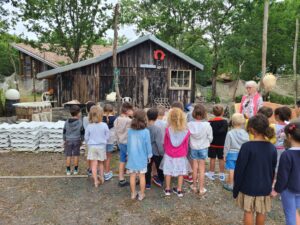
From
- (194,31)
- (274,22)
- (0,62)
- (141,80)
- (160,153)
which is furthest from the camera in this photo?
(0,62)

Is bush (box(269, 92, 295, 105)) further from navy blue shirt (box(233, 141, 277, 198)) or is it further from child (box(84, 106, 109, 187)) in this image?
navy blue shirt (box(233, 141, 277, 198))

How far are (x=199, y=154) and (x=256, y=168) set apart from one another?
179 cm

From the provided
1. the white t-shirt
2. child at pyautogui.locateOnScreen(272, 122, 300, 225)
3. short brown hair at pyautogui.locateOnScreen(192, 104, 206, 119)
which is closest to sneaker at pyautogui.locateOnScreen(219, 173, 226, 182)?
the white t-shirt

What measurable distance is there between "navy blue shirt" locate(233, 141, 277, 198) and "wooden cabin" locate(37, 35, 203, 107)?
11866 mm

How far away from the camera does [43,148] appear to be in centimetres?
761

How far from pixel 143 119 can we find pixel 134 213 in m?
1.48

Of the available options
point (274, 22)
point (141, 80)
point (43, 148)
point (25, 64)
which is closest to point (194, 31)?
point (274, 22)

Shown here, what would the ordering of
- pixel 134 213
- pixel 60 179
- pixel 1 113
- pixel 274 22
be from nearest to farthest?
pixel 134 213 → pixel 60 179 → pixel 1 113 → pixel 274 22

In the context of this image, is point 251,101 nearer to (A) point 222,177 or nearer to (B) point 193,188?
(A) point 222,177

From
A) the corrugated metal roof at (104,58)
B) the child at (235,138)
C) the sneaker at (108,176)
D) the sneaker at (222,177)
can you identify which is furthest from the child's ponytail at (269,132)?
the corrugated metal roof at (104,58)

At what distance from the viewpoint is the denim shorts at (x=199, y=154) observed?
191 inches

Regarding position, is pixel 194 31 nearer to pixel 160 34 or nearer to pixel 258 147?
pixel 160 34

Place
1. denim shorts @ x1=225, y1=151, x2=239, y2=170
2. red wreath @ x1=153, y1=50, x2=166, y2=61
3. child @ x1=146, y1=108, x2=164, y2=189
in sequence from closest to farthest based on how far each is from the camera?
1. denim shorts @ x1=225, y1=151, x2=239, y2=170
2. child @ x1=146, y1=108, x2=164, y2=189
3. red wreath @ x1=153, y1=50, x2=166, y2=61

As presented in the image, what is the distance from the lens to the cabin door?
15.2 metres
